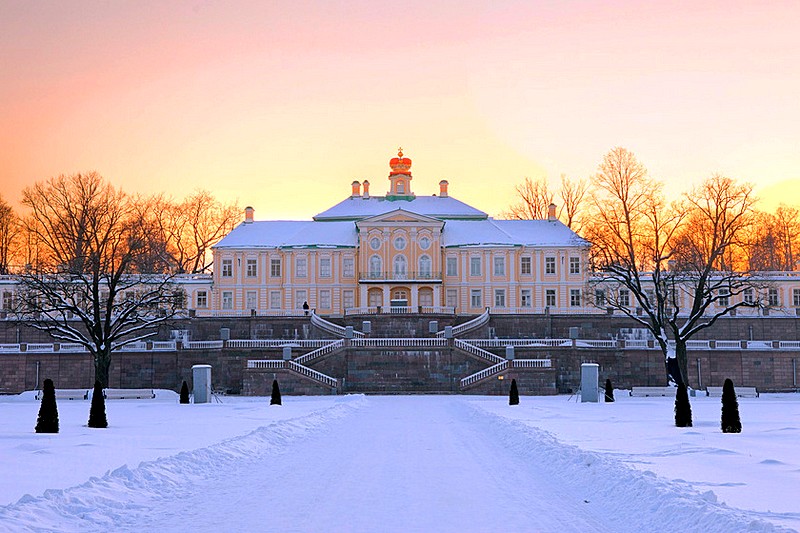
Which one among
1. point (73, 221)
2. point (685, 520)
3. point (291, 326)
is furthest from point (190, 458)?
point (73, 221)

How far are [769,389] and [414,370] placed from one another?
23235mm

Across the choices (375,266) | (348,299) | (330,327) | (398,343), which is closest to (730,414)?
(398,343)

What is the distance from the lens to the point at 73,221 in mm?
71125

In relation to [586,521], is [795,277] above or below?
above

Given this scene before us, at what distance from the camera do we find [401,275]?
246 feet

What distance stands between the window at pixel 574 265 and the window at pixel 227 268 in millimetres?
26287

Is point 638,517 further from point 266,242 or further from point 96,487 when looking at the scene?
point 266,242

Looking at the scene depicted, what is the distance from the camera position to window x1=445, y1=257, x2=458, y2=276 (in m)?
75.6

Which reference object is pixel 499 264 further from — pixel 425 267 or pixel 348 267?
pixel 348 267

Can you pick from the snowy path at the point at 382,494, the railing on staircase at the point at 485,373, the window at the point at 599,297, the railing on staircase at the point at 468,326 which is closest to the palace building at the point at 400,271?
the window at the point at 599,297

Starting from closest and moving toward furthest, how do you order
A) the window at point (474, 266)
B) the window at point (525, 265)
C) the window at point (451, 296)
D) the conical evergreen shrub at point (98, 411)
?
1. the conical evergreen shrub at point (98, 411)
2. the window at point (525, 265)
3. the window at point (474, 266)
4. the window at point (451, 296)

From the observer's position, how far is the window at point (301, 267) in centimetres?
7569

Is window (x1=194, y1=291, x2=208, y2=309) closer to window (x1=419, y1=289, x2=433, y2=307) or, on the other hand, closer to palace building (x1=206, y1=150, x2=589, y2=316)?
palace building (x1=206, y1=150, x2=589, y2=316)

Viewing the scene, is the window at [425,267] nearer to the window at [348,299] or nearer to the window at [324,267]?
the window at [348,299]
